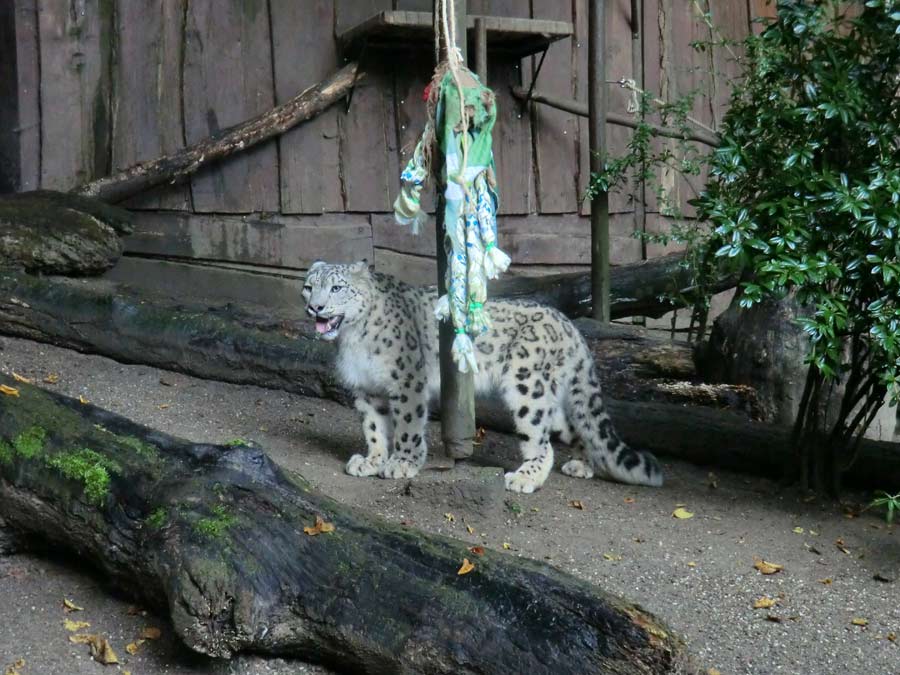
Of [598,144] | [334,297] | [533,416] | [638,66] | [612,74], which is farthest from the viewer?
[638,66]

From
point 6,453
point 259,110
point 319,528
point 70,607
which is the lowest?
point 70,607

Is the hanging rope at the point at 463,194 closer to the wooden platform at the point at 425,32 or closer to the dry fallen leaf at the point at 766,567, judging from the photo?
the dry fallen leaf at the point at 766,567

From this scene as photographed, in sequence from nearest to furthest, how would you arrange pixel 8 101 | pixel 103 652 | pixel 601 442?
pixel 103 652 → pixel 601 442 → pixel 8 101

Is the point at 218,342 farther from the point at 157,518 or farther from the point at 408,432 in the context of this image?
the point at 157,518

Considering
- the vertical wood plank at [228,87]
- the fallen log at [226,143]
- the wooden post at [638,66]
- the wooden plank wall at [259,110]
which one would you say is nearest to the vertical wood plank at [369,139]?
the wooden plank wall at [259,110]

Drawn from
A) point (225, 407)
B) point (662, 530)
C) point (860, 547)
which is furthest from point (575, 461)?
point (225, 407)

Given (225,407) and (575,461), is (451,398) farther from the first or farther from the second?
(225,407)

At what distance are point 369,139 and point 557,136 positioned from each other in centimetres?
169

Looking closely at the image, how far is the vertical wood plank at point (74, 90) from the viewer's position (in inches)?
332

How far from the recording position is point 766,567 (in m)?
5.08

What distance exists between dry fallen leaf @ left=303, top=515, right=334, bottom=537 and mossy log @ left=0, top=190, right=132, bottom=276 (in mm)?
4527

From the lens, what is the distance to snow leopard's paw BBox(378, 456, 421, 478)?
600 centimetres

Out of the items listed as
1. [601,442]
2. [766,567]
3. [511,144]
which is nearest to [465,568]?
[766,567]

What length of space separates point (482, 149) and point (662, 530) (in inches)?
80.7
